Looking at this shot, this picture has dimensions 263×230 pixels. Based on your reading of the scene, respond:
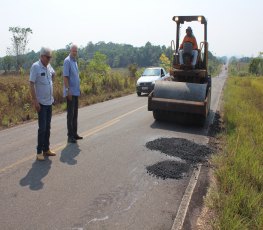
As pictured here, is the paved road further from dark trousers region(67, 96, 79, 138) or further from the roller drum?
the roller drum

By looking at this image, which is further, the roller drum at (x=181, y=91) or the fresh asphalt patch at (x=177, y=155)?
the roller drum at (x=181, y=91)

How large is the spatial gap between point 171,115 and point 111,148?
3672mm

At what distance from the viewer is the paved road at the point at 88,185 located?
430cm

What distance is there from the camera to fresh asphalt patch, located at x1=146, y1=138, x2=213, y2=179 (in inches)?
245

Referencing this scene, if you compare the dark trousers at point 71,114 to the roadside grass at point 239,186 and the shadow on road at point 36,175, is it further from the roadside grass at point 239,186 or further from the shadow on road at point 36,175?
the roadside grass at point 239,186

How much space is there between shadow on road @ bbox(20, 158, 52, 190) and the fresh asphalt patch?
74.3 inches

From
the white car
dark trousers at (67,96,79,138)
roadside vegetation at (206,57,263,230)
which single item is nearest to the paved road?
dark trousers at (67,96,79,138)

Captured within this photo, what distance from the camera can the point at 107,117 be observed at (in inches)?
486

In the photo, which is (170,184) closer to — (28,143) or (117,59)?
(28,143)

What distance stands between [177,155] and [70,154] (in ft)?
7.47

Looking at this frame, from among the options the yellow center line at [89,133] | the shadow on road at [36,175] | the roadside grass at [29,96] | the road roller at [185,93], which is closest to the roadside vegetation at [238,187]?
the road roller at [185,93]

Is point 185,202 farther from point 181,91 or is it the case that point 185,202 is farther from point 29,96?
point 29,96

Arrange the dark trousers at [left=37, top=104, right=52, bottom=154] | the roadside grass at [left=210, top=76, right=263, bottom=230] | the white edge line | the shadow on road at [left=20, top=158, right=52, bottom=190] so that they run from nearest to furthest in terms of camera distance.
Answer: the roadside grass at [left=210, top=76, right=263, bottom=230]
the white edge line
the shadow on road at [left=20, top=158, right=52, bottom=190]
the dark trousers at [left=37, top=104, right=52, bottom=154]

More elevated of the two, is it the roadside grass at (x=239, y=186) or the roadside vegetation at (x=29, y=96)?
the roadside vegetation at (x=29, y=96)
